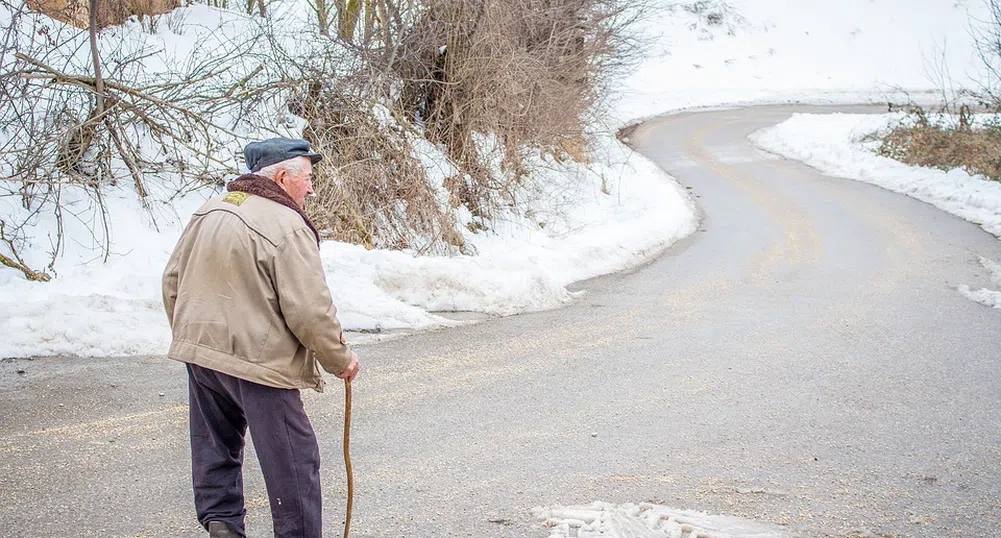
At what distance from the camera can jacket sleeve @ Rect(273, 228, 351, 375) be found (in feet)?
10.6

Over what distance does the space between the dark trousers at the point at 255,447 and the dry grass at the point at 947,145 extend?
18153 mm

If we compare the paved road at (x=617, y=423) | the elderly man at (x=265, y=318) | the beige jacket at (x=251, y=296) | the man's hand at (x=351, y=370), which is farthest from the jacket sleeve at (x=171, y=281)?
the paved road at (x=617, y=423)

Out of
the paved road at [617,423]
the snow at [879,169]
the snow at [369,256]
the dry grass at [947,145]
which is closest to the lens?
the paved road at [617,423]

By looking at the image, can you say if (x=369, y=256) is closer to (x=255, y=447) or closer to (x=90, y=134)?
(x=90, y=134)

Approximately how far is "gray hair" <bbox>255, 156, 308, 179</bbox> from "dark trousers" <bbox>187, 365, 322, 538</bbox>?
0.82 meters

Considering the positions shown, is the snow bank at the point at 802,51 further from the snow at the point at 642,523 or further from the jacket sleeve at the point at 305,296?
the jacket sleeve at the point at 305,296

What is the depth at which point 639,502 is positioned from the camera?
4.48 meters

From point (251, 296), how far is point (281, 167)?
560mm

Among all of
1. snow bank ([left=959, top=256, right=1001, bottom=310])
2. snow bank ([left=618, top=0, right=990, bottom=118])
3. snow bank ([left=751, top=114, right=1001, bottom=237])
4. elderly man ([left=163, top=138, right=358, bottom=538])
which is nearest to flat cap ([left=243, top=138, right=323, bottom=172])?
elderly man ([left=163, top=138, right=358, bottom=538])

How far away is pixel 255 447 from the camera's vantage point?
3289 millimetres

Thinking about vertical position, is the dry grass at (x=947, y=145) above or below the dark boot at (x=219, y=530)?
above

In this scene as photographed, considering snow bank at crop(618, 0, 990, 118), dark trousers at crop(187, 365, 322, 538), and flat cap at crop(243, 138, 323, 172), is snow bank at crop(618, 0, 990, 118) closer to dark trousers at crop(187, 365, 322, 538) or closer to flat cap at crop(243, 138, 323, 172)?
flat cap at crop(243, 138, 323, 172)

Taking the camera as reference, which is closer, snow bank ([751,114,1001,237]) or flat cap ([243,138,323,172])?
flat cap ([243,138,323,172])

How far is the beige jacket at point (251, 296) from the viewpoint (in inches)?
127
